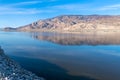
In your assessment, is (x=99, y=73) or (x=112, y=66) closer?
(x=99, y=73)

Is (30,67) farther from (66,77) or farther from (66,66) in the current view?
(66,77)

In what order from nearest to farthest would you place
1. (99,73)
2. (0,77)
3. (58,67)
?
(0,77) < (99,73) < (58,67)

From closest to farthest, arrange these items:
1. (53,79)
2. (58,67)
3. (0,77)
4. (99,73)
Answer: (0,77)
(53,79)
(99,73)
(58,67)

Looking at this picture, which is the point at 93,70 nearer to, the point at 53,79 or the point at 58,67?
the point at 58,67

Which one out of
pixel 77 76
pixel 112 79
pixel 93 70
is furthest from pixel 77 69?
pixel 112 79

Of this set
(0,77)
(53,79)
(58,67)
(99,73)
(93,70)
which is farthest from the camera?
(58,67)

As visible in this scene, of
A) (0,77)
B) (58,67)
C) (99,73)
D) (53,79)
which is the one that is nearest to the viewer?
(0,77)

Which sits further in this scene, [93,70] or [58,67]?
[58,67]

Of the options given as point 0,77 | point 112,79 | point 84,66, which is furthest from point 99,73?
point 0,77
